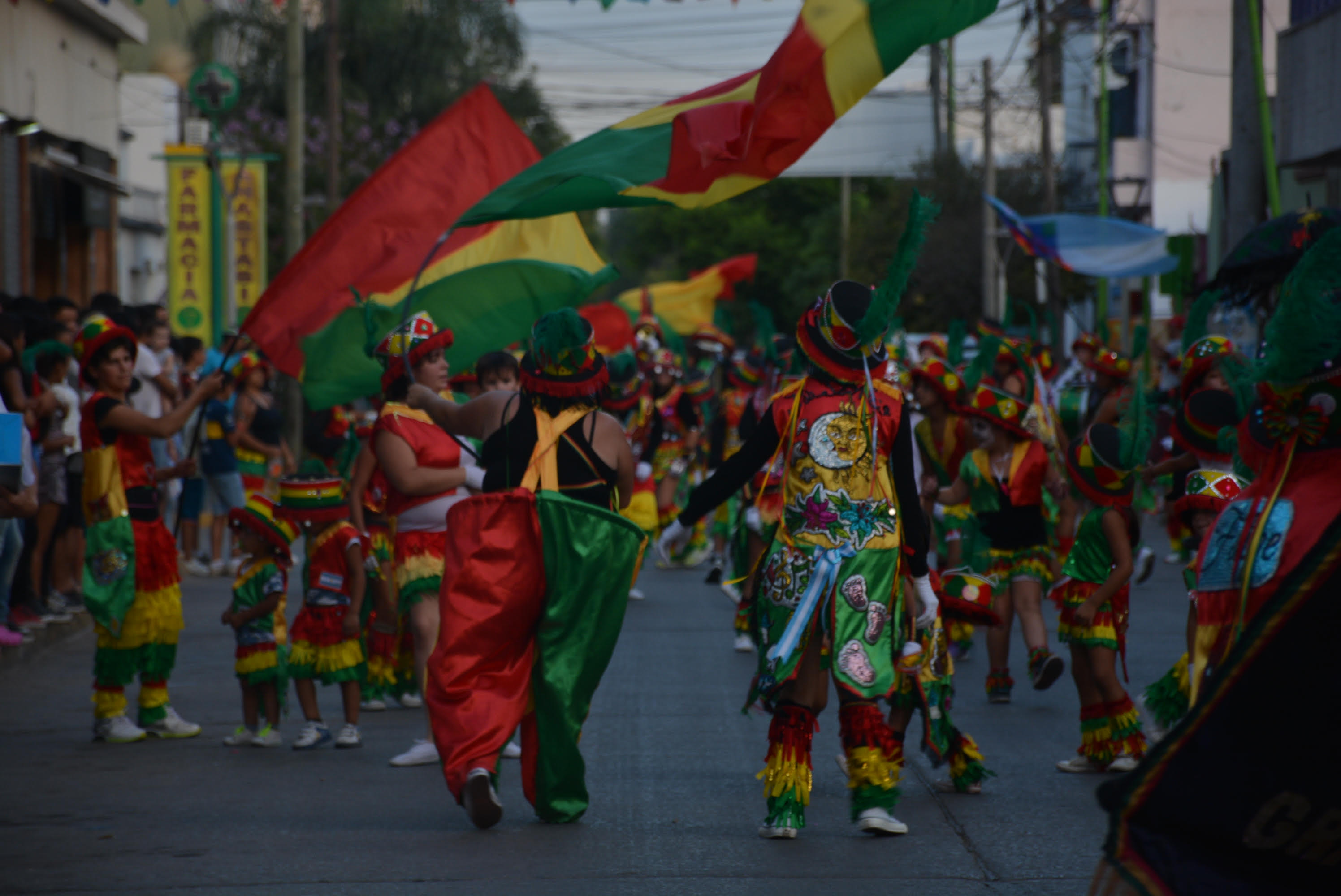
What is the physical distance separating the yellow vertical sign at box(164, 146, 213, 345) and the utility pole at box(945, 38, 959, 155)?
16.2 m

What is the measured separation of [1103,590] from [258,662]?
378cm

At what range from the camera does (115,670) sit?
7.84 metres

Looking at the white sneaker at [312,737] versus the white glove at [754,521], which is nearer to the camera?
the white sneaker at [312,737]

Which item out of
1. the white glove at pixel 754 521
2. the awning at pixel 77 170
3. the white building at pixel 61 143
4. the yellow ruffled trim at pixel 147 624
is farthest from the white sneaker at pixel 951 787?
the awning at pixel 77 170

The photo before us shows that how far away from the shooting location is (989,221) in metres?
30.5

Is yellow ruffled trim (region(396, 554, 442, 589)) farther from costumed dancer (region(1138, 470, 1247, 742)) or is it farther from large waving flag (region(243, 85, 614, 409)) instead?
costumed dancer (region(1138, 470, 1247, 742))

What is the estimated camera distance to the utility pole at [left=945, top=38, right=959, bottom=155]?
35500mm

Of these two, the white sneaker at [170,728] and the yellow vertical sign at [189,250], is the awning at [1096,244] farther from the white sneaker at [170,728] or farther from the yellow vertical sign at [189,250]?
the yellow vertical sign at [189,250]

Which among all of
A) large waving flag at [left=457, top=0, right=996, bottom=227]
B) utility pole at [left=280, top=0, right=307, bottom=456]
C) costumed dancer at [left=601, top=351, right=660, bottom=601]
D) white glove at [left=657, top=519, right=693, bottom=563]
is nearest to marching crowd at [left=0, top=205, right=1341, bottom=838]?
large waving flag at [left=457, top=0, right=996, bottom=227]

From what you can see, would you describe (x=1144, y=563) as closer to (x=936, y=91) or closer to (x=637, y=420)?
(x=637, y=420)

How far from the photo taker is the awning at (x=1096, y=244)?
1753 centimetres

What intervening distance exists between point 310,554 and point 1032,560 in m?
3.71

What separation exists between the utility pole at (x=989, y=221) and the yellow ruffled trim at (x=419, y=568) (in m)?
23.9

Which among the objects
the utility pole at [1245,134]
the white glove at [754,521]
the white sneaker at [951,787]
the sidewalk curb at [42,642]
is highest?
the utility pole at [1245,134]
